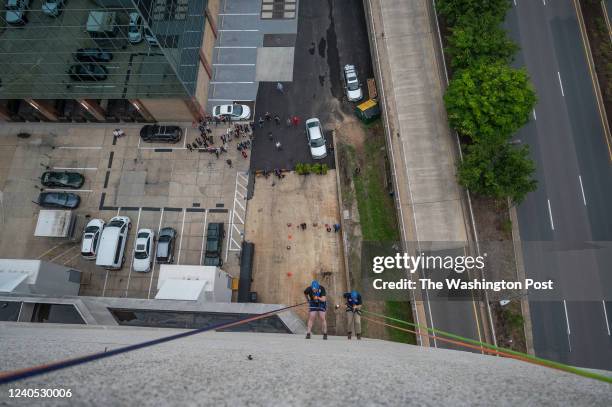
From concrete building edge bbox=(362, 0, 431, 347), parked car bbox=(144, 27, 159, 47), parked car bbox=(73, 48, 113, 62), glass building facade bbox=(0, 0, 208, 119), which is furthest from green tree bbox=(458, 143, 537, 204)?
parked car bbox=(73, 48, 113, 62)

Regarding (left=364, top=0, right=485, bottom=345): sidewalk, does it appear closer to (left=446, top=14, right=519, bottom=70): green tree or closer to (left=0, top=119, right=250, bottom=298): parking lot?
(left=446, top=14, right=519, bottom=70): green tree

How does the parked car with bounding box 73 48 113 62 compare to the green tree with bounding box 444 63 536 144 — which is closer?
the green tree with bounding box 444 63 536 144

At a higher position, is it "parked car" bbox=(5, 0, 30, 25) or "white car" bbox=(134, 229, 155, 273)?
"parked car" bbox=(5, 0, 30, 25)

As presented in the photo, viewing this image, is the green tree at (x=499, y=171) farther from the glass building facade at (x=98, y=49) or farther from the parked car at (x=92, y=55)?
the parked car at (x=92, y=55)

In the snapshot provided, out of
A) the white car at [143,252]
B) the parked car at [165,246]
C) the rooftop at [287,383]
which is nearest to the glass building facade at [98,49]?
the parked car at [165,246]

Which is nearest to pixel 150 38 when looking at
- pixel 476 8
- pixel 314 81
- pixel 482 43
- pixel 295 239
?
pixel 314 81

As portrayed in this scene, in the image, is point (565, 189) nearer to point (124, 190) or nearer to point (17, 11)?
point (124, 190)

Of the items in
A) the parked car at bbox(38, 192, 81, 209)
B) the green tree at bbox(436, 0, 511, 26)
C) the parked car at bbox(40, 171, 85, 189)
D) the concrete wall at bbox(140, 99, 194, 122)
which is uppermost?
the green tree at bbox(436, 0, 511, 26)
